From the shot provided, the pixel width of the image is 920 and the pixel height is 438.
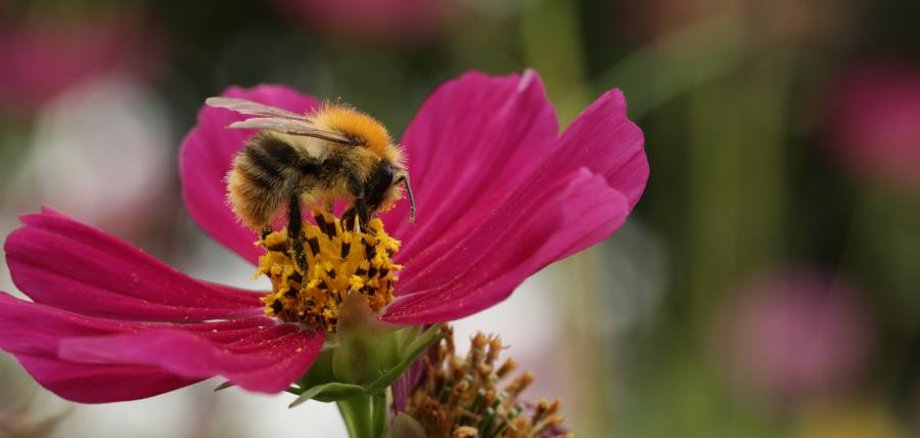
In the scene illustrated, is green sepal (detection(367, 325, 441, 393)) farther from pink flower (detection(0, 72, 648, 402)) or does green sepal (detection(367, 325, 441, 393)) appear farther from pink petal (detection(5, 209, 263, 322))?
pink petal (detection(5, 209, 263, 322))

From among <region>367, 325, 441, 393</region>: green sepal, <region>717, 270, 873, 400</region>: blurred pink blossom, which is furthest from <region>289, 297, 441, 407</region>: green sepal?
<region>717, 270, 873, 400</region>: blurred pink blossom

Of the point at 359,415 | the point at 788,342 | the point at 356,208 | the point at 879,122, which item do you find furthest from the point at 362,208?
the point at 879,122

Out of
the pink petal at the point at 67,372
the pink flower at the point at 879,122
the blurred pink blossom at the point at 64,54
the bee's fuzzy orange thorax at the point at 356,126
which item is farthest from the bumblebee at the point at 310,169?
the pink flower at the point at 879,122

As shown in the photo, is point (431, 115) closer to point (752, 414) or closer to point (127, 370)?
point (127, 370)

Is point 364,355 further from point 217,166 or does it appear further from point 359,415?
point 217,166

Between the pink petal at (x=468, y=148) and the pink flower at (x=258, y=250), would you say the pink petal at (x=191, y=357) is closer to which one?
the pink flower at (x=258, y=250)

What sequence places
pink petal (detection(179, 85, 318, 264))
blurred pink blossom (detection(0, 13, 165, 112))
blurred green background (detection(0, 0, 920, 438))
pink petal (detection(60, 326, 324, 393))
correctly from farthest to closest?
blurred pink blossom (detection(0, 13, 165, 112)) < blurred green background (detection(0, 0, 920, 438)) < pink petal (detection(179, 85, 318, 264)) < pink petal (detection(60, 326, 324, 393))
